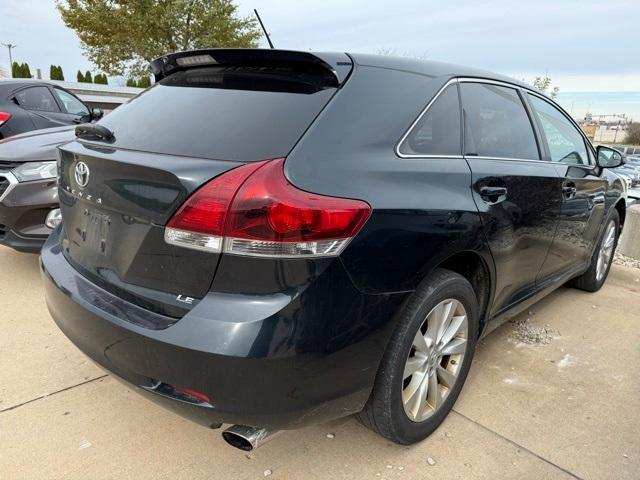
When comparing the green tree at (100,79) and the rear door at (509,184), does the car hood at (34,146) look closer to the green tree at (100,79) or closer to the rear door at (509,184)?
the rear door at (509,184)

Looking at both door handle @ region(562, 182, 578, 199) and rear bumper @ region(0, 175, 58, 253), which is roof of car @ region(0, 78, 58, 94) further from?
door handle @ region(562, 182, 578, 199)

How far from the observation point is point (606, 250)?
4.45 m

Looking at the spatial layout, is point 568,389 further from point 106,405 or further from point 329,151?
point 106,405

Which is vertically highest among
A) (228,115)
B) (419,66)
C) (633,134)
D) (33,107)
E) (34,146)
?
(419,66)

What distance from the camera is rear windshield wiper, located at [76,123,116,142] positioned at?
210 cm

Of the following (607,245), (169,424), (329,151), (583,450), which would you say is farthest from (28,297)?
(607,245)

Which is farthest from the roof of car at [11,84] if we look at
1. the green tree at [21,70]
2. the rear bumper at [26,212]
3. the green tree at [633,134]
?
the green tree at [633,134]

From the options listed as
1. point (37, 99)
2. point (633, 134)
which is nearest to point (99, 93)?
point (37, 99)

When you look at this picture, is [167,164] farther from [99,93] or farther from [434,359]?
[99,93]

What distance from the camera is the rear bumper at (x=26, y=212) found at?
3.56 meters

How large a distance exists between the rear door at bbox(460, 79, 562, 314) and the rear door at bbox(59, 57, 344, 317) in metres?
0.91

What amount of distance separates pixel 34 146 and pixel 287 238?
3.13 metres

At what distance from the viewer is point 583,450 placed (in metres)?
2.27

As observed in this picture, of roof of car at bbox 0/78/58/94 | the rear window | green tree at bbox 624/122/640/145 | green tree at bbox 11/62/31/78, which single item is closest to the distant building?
green tree at bbox 11/62/31/78
